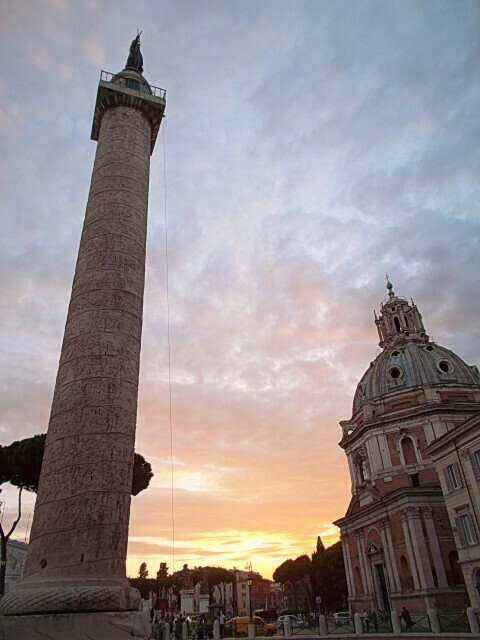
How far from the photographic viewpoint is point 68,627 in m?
7.59

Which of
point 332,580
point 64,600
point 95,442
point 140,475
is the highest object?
point 140,475

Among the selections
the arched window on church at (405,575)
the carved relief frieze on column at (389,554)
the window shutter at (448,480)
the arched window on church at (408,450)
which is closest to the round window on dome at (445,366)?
the arched window on church at (408,450)

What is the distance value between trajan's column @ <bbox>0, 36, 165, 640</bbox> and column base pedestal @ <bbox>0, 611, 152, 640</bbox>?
0.01 metres

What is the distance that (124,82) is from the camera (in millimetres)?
15836

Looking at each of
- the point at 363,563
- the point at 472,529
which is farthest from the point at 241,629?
the point at 363,563

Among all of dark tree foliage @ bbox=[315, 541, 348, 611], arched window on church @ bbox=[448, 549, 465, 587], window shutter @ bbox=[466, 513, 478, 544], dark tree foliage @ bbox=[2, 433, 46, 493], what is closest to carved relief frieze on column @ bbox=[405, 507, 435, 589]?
arched window on church @ bbox=[448, 549, 465, 587]

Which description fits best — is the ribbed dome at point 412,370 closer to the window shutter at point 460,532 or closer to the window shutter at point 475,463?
the window shutter at point 460,532

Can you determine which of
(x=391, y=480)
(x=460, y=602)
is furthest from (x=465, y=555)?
(x=391, y=480)

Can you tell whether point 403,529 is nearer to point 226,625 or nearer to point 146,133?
point 226,625

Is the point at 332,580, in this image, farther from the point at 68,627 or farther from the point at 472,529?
the point at 68,627

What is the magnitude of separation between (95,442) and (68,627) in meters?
3.03

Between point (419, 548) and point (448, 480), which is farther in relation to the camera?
point (419, 548)

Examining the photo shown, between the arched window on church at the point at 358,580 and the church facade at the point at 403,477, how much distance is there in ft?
0.26

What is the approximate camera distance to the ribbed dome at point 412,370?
4491 centimetres
